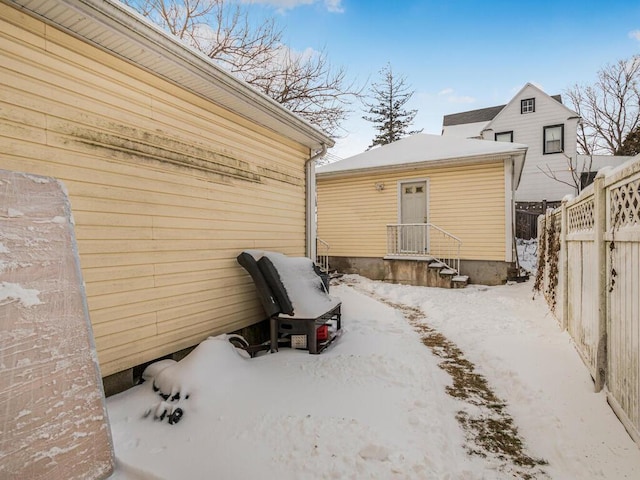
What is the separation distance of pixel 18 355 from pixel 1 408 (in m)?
0.23

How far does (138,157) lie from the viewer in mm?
3150

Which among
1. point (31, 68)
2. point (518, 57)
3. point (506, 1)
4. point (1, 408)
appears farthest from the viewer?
point (518, 57)

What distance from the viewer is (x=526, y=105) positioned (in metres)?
16.9

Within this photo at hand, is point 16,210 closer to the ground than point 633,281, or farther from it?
farther from it

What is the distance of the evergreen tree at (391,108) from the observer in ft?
84.6

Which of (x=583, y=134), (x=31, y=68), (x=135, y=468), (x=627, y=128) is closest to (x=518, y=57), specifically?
(x=583, y=134)

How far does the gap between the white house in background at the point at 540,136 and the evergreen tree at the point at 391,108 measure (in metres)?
9.05

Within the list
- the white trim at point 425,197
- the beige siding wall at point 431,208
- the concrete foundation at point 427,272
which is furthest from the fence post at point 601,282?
the white trim at point 425,197

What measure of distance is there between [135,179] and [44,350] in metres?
1.83

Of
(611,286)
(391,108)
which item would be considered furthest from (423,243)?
(391,108)

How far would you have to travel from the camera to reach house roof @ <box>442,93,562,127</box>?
72.3 ft

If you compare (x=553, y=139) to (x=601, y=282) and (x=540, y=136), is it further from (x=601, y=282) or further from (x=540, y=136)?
(x=601, y=282)

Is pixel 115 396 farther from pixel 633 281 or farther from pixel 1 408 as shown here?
pixel 633 281

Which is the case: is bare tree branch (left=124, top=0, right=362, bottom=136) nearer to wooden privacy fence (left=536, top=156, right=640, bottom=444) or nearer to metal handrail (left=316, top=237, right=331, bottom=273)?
metal handrail (left=316, top=237, right=331, bottom=273)
